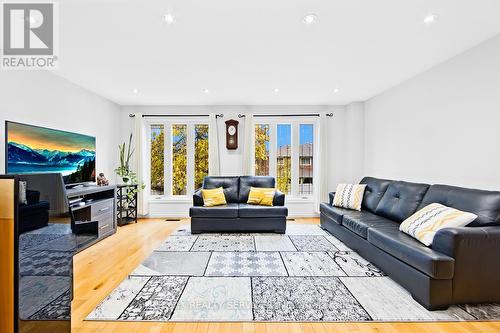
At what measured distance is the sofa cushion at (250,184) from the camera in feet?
15.2

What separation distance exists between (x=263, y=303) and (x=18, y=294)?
5.51ft

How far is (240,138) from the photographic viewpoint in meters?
5.29

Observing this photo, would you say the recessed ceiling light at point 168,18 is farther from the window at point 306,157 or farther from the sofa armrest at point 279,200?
the window at point 306,157

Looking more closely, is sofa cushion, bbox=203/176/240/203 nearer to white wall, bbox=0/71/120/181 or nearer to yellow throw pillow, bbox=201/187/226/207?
yellow throw pillow, bbox=201/187/226/207

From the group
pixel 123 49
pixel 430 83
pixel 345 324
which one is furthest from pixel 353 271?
pixel 123 49

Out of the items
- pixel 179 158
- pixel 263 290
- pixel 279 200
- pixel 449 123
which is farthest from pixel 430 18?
pixel 179 158

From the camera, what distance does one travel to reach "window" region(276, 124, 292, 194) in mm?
5402

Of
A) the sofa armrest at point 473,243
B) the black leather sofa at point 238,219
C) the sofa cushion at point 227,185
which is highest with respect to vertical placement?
the sofa cushion at point 227,185

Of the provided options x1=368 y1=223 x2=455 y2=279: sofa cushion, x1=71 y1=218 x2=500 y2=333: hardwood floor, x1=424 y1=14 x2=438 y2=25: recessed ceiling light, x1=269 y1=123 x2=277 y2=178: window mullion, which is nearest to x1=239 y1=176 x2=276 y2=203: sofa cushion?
x1=269 y1=123 x2=277 y2=178: window mullion

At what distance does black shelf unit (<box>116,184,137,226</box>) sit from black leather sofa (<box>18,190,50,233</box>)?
315 cm

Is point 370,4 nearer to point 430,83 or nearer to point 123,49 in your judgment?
point 430,83

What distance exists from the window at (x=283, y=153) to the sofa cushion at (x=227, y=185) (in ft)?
3.79

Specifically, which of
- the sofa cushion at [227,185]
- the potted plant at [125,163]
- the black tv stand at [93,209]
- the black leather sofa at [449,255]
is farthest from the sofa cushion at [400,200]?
the potted plant at [125,163]

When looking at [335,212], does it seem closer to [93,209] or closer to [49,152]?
[93,209]
